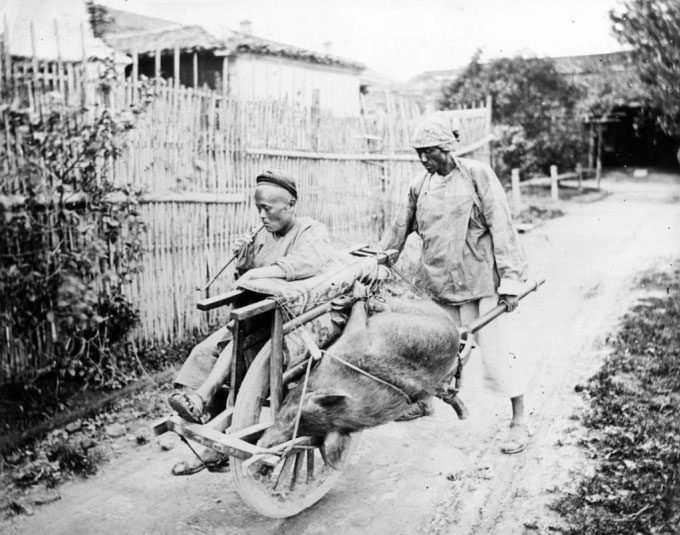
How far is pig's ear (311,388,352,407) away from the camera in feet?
9.60

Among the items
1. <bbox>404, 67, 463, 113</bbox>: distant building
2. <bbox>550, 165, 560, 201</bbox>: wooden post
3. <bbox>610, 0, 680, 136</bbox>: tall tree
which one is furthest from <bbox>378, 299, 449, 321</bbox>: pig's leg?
<bbox>404, 67, 463, 113</bbox>: distant building

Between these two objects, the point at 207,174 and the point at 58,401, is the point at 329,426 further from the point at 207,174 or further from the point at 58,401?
the point at 207,174

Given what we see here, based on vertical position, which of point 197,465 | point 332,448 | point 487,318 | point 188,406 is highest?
point 487,318

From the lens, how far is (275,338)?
297cm

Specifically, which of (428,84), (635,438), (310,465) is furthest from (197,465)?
(428,84)

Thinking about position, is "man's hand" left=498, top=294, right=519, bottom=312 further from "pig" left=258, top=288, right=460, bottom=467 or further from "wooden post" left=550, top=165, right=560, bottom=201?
"wooden post" left=550, top=165, right=560, bottom=201

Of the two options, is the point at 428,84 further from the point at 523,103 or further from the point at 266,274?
the point at 266,274

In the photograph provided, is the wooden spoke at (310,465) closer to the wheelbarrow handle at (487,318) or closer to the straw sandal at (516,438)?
the wheelbarrow handle at (487,318)

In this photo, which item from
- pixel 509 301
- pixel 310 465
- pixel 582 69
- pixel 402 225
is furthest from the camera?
Result: pixel 582 69

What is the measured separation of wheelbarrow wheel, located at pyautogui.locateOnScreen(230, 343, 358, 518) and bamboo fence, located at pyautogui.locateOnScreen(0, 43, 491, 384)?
7.71ft

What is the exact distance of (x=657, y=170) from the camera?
76.0 feet

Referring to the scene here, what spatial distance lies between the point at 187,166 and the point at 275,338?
317 cm

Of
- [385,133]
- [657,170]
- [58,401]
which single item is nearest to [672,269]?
[385,133]

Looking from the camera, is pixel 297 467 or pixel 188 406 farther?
pixel 297 467
